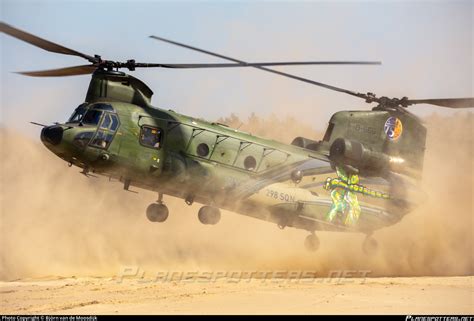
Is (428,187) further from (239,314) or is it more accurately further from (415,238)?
(239,314)

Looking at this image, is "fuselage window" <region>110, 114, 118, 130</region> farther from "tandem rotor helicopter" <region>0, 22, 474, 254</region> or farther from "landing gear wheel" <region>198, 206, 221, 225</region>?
"landing gear wheel" <region>198, 206, 221, 225</region>

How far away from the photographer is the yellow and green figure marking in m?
17.1

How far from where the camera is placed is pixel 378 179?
1769cm

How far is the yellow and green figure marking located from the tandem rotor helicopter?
0.08 ft

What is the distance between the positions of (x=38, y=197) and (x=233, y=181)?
1142 cm

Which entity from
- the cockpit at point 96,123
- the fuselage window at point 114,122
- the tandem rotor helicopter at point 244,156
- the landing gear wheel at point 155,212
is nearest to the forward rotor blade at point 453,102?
the tandem rotor helicopter at point 244,156

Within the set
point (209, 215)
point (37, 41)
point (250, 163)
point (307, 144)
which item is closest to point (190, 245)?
point (307, 144)

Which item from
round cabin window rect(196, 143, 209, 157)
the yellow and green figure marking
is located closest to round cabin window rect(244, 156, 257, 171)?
round cabin window rect(196, 143, 209, 157)

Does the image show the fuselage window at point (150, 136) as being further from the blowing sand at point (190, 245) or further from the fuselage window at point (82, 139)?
the blowing sand at point (190, 245)

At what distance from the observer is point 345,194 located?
17.3 metres

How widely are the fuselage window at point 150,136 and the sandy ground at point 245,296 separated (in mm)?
3577

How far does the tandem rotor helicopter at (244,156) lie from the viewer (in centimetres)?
1416

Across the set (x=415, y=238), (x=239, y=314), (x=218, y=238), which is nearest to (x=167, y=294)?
(x=239, y=314)

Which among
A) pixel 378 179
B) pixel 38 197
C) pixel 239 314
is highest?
pixel 378 179
